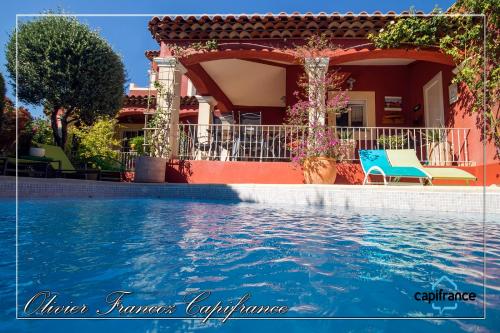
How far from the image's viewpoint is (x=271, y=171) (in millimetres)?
7574

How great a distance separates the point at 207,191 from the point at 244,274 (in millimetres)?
4791

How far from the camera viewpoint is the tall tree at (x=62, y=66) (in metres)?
8.49

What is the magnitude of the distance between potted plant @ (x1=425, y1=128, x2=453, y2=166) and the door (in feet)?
1.80

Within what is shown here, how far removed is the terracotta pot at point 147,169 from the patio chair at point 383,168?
4.58 m

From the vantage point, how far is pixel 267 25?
7.59m

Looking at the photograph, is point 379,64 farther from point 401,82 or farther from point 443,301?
point 443,301

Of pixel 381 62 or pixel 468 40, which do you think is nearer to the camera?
pixel 468 40

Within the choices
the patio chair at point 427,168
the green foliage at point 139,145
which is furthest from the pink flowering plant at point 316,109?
the green foliage at point 139,145

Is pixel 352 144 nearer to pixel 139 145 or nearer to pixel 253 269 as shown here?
pixel 139 145

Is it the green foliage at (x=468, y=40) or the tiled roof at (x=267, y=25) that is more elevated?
the tiled roof at (x=267, y=25)

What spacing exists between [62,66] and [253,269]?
9266 millimetres

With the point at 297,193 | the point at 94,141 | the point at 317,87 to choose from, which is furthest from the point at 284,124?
the point at 94,141

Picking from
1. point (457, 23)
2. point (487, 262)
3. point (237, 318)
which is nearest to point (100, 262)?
point (237, 318)

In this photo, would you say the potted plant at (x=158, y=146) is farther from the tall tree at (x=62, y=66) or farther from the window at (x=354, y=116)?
the window at (x=354, y=116)
